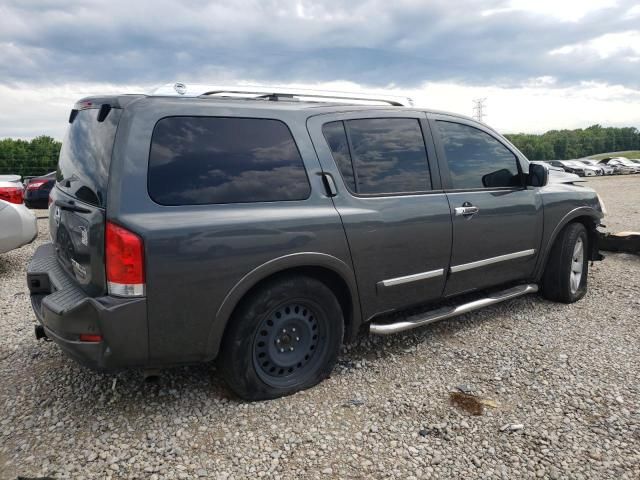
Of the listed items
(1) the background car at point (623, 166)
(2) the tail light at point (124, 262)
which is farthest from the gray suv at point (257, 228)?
(1) the background car at point (623, 166)

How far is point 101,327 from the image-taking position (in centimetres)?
252

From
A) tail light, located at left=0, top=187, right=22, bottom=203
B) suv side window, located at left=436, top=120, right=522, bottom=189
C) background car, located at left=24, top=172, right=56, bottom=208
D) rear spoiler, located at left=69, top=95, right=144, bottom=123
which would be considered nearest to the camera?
rear spoiler, located at left=69, top=95, right=144, bottom=123

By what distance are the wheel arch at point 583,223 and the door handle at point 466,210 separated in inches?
45.6

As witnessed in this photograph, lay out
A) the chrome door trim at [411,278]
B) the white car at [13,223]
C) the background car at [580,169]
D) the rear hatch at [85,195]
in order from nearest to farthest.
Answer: the rear hatch at [85,195] → the chrome door trim at [411,278] → the white car at [13,223] → the background car at [580,169]

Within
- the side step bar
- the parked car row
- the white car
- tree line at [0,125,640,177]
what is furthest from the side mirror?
the parked car row

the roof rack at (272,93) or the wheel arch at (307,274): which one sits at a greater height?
the roof rack at (272,93)

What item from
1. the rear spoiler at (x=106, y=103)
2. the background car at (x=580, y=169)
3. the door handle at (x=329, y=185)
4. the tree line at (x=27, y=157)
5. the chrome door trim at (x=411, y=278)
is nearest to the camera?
the rear spoiler at (x=106, y=103)

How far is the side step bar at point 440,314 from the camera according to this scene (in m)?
3.45

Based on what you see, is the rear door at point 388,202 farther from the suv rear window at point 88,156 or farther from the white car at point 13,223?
the white car at point 13,223

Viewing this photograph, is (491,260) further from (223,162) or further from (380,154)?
(223,162)

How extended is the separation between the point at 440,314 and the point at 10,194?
227 inches

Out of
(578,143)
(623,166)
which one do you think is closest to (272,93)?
(623,166)

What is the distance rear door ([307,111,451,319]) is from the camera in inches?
127

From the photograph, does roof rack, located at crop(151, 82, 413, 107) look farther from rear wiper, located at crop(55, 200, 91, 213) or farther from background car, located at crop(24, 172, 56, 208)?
background car, located at crop(24, 172, 56, 208)
